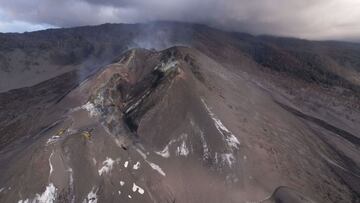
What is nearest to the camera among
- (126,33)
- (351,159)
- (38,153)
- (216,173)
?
(38,153)

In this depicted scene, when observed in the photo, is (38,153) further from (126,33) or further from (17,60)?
(126,33)

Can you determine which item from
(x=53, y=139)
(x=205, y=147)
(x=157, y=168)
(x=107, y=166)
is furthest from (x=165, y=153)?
(x=53, y=139)

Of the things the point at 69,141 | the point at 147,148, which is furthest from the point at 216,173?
the point at 69,141

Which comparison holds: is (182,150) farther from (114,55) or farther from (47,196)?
(114,55)

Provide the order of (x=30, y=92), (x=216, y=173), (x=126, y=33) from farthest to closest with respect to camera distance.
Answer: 1. (x=126, y=33)
2. (x=30, y=92)
3. (x=216, y=173)

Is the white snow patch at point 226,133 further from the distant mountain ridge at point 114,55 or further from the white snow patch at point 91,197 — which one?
the distant mountain ridge at point 114,55

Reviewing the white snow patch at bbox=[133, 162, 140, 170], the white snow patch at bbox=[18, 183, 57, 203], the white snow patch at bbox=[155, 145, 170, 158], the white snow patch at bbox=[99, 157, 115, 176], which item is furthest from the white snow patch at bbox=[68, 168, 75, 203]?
the white snow patch at bbox=[155, 145, 170, 158]
